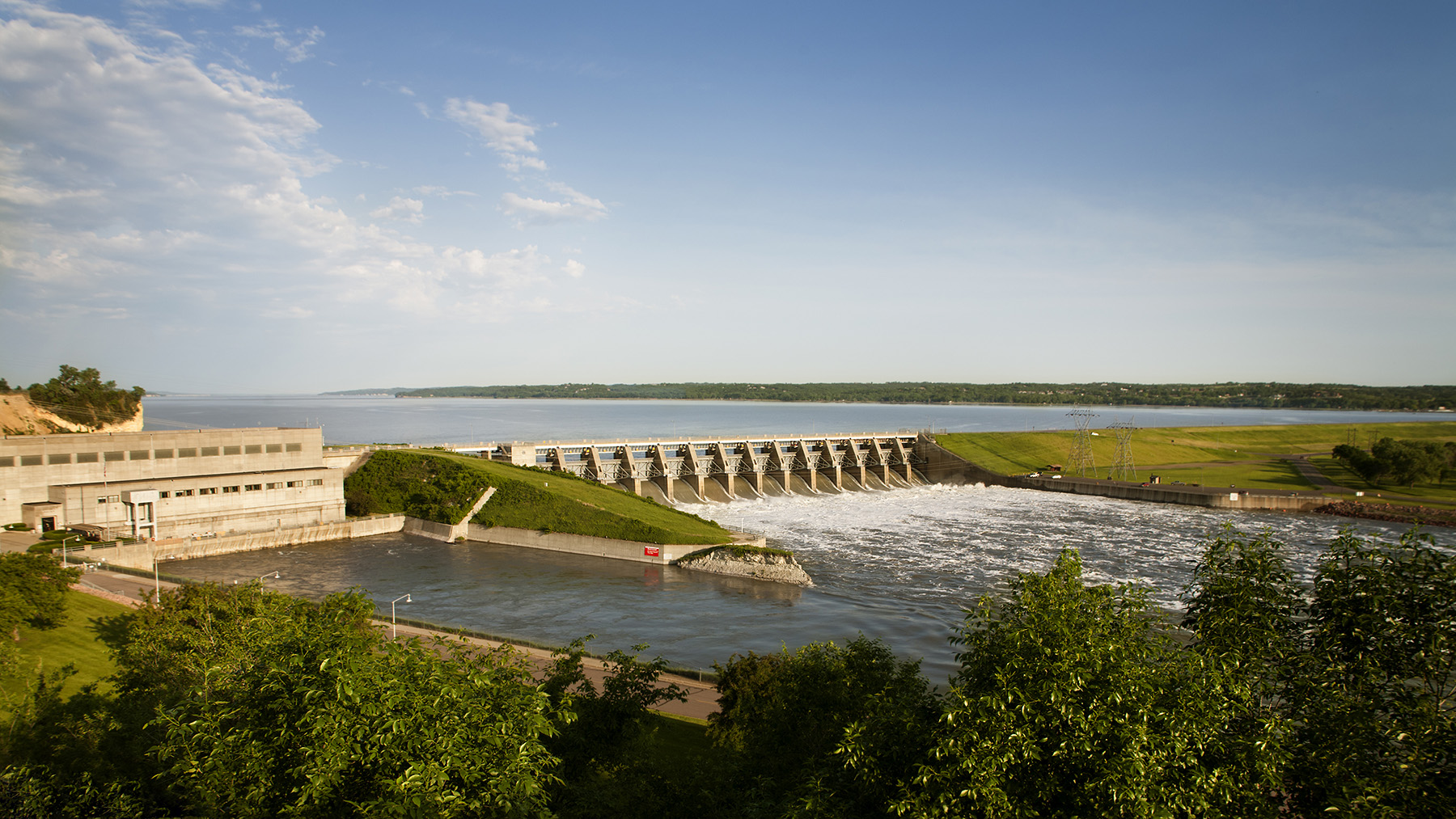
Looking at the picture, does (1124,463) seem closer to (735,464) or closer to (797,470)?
(797,470)

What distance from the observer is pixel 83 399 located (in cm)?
10206

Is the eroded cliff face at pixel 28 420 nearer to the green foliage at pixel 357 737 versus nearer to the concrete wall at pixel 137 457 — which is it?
the concrete wall at pixel 137 457

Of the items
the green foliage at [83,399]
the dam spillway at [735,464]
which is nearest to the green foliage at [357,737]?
the dam spillway at [735,464]

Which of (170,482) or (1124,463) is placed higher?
(170,482)

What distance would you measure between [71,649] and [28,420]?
88817 millimetres

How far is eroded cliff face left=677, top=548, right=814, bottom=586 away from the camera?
51.2 m

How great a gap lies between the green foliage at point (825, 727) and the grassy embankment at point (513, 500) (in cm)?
3406

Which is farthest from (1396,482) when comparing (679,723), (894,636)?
(679,723)

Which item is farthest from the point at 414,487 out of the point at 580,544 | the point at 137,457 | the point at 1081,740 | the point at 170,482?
the point at 1081,740

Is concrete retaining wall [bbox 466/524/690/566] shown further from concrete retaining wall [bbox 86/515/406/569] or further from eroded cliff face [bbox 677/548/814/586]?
concrete retaining wall [bbox 86/515/406/569]

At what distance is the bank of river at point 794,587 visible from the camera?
41.1m

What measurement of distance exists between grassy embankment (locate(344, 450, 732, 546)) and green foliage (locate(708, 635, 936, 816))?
112 feet

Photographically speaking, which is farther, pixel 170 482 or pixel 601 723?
pixel 170 482

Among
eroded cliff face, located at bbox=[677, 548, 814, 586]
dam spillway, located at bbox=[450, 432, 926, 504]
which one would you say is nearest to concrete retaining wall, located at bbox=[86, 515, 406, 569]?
dam spillway, located at bbox=[450, 432, 926, 504]
